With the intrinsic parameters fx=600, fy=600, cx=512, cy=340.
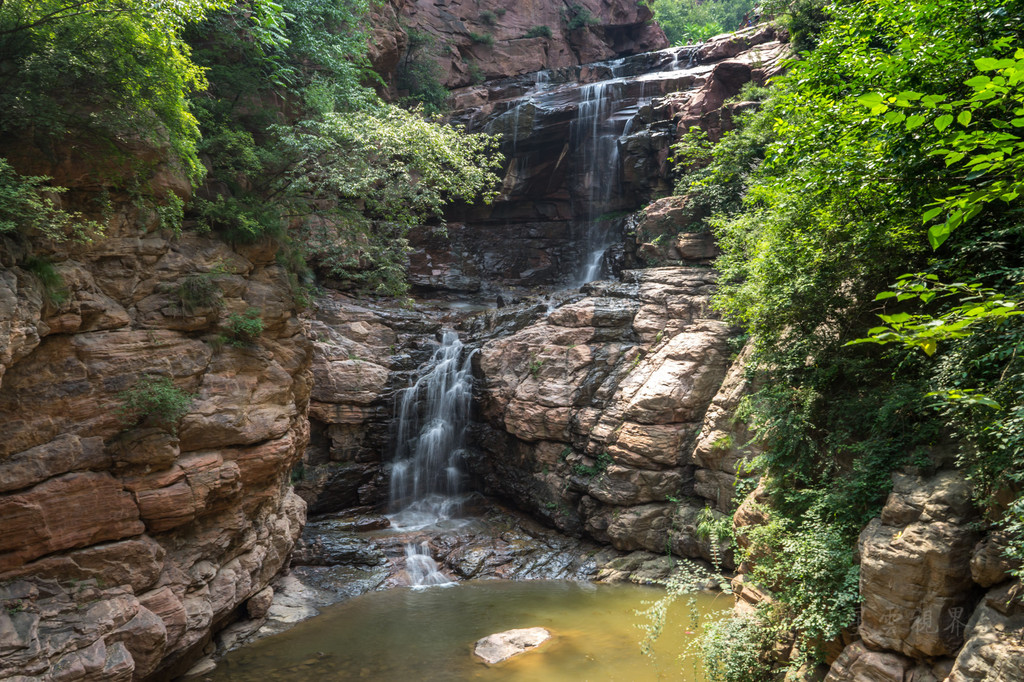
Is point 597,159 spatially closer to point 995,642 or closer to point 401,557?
point 401,557

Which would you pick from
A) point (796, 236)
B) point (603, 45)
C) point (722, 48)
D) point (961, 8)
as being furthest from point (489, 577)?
point (603, 45)

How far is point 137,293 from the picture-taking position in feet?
28.6

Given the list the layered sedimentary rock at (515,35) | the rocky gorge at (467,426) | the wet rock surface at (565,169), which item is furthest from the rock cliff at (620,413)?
the layered sedimentary rock at (515,35)

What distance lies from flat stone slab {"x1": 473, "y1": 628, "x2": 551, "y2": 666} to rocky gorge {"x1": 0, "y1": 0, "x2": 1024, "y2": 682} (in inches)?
117

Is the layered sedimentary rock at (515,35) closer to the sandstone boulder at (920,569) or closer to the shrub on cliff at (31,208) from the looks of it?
the shrub on cliff at (31,208)

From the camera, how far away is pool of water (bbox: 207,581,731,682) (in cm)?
865

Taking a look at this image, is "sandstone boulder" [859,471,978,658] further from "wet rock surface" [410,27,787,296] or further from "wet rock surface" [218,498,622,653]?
"wet rock surface" [410,27,787,296]

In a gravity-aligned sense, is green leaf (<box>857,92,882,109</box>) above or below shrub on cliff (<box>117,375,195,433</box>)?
above

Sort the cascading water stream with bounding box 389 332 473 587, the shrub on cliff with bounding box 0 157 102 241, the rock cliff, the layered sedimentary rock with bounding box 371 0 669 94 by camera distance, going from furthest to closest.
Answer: the layered sedimentary rock with bounding box 371 0 669 94, the cascading water stream with bounding box 389 332 473 587, the rock cliff, the shrub on cliff with bounding box 0 157 102 241

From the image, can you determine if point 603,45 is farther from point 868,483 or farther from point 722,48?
point 868,483

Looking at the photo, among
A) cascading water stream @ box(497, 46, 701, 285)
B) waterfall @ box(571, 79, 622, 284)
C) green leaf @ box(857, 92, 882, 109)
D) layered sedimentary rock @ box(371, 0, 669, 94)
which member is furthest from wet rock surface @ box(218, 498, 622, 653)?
layered sedimentary rock @ box(371, 0, 669, 94)

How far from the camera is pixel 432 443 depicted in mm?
16156

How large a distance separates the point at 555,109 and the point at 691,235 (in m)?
9.59

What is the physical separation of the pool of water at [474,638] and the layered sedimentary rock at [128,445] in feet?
4.64
